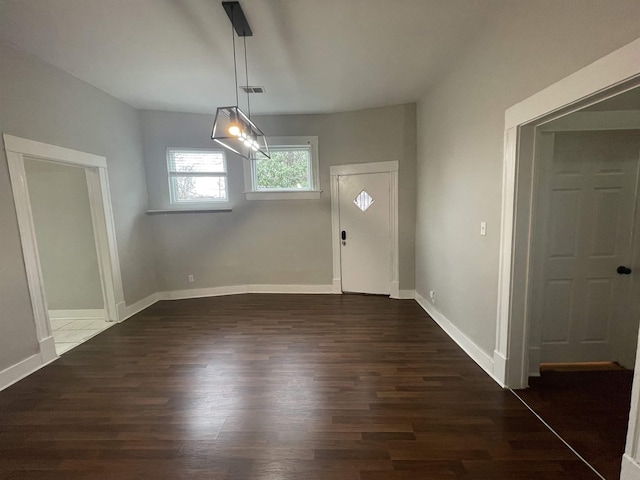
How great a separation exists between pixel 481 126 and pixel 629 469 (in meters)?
2.38

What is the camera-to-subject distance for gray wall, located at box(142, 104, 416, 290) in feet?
13.9

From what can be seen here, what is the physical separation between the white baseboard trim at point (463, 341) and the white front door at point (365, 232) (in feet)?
2.98

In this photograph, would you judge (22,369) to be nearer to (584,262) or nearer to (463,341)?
(463,341)

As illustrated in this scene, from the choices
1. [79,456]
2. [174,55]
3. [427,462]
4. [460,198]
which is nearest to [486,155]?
[460,198]

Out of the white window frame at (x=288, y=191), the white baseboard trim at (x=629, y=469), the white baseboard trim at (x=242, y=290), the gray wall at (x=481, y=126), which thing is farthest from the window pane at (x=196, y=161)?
the white baseboard trim at (x=629, y=469)

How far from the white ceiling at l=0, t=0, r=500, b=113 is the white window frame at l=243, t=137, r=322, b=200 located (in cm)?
93

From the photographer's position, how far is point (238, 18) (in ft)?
6.98

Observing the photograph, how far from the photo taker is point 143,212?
4.31 meters

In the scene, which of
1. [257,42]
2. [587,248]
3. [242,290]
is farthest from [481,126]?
[242,290]

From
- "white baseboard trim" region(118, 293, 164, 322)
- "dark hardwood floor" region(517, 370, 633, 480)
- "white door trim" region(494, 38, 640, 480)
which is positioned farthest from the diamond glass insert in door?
"white baseboard trim" region(118, 293, 164, 322)

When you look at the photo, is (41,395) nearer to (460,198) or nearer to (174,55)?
(174,55)

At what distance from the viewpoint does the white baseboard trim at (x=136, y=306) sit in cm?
385

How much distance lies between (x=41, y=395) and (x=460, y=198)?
13.7 feet

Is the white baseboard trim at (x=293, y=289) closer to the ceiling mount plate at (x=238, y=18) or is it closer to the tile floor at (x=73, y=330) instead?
the tile floor at (x=73, y=330)
